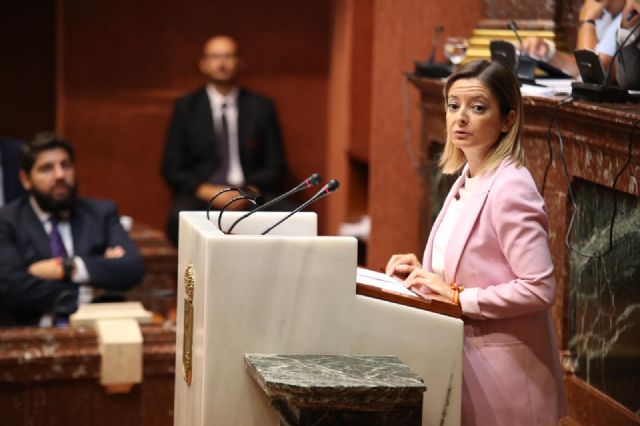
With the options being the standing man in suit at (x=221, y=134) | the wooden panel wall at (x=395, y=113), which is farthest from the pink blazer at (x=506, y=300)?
the standing man in suit at (x=221, y=134)

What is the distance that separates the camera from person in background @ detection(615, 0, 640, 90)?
3.56 m

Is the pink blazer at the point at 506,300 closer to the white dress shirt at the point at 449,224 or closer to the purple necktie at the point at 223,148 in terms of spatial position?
the white dress shirt at the point at 449,224

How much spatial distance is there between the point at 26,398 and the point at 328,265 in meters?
1.92

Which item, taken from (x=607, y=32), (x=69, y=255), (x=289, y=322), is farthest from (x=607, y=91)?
(x=69, y=255)

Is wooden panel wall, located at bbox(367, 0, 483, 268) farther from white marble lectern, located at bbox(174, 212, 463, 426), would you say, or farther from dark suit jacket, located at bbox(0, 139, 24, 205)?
white marble lectern, located at bbox(174, 212, 463, 426)

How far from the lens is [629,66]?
361 cm

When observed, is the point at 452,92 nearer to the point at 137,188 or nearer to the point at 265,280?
the point at 265,280

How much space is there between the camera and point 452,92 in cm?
284

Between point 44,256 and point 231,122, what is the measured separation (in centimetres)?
285

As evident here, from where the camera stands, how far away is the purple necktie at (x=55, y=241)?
5195mm

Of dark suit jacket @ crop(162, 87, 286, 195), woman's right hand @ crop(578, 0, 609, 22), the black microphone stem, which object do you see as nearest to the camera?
the black microphone stem

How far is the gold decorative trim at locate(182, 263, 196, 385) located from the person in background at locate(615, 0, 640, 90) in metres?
1.54

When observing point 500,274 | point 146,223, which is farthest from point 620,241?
point 146,223

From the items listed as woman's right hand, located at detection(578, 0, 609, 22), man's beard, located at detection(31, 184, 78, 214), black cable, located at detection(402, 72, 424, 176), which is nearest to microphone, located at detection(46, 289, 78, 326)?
man's beard, located at detection(31, 184, 78, 214)
